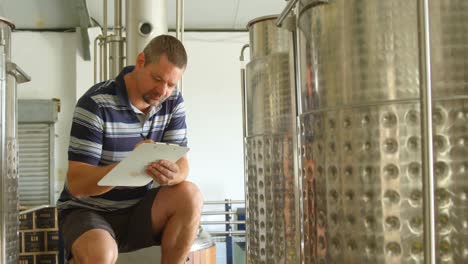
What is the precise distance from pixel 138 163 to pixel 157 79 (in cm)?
29

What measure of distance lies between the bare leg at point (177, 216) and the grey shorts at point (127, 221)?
0.09 feet

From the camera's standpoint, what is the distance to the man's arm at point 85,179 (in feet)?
4.53

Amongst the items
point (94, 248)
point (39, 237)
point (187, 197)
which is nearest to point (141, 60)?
point (187, 197)

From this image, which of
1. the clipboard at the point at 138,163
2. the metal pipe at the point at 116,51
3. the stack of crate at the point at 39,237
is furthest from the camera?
the stack of crate at the point at 39,237

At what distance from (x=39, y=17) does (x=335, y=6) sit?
15.8ft

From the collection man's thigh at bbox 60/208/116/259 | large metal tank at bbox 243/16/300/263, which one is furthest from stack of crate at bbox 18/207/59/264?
man's thigh at bbox 60/208/116/259

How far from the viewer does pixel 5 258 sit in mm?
1976

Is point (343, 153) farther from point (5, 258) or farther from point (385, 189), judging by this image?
point (5, 258)

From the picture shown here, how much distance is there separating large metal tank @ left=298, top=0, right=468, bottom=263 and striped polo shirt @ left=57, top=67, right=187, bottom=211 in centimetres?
80

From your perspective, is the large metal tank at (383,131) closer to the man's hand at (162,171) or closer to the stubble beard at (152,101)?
the man's hand at (162,171)

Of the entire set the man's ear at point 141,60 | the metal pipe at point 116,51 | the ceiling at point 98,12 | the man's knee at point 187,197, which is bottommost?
the man's knee at point 187,197

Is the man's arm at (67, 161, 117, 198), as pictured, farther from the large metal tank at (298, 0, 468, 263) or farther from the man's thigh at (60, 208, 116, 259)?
the large metal tank at (298, 0, 468, 263)

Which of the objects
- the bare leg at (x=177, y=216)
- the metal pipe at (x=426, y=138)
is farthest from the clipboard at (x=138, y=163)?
the metal pipe at (x=426, y=138)

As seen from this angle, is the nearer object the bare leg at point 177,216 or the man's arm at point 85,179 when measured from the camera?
the man's arm at point 85,179
